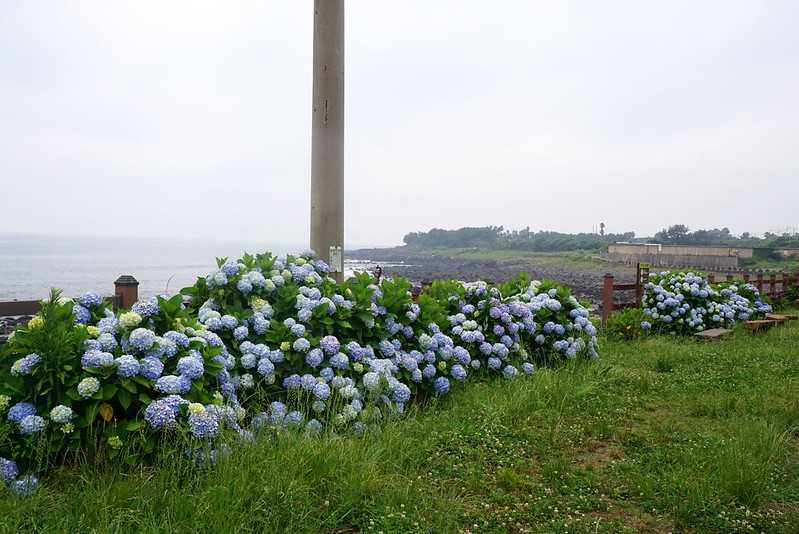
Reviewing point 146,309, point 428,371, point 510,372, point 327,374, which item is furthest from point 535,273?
point 146,309

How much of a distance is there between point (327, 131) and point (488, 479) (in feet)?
11.3

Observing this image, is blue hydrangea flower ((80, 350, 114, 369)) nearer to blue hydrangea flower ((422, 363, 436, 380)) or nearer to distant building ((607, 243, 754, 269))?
blue hydrangea flower ((422, 363, 436, 380))

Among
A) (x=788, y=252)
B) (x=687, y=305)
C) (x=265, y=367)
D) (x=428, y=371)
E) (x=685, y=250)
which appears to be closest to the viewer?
(x=265, y=367)

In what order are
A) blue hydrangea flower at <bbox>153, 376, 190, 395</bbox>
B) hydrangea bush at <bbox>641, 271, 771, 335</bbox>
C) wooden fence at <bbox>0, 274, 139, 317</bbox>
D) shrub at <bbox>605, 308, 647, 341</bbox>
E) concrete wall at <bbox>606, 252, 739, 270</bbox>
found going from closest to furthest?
1. blue hydrangea flower at <bbox>153, 376, 190, 395</bbox>
2. wooden fence at <bbox>0, 274, 139, 317</bbox>
3. shrub at <bbox>605, 308, 647, 341</bbox>
4. hydrangea bush at <bbox>641, 271, 771, 335</bbox>
5. concrete wall at <bbox>606, 252, 739, 270</bbox>

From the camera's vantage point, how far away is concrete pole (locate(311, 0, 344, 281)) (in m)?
5.09

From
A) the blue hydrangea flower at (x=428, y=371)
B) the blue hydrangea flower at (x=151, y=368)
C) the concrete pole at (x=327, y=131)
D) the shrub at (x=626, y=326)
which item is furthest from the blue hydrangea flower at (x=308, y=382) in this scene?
the shrub at (x=626, y=326)

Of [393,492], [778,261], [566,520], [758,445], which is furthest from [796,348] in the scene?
[778,261]

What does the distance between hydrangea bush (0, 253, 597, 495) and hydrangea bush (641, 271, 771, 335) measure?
492 cm

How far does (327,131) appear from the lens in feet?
16.9

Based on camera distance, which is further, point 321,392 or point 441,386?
point 441,386

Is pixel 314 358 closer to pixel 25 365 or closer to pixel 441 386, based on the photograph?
pixel 441 386

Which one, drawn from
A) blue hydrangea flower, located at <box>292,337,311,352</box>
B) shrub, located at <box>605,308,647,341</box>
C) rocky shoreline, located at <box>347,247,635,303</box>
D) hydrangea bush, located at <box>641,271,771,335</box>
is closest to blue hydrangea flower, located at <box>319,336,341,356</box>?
blue hydrangea flower, located at <box>292,337,311,352</box>

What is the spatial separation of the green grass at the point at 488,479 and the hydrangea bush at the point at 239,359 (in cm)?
21

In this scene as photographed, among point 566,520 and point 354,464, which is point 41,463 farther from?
point 566,520
